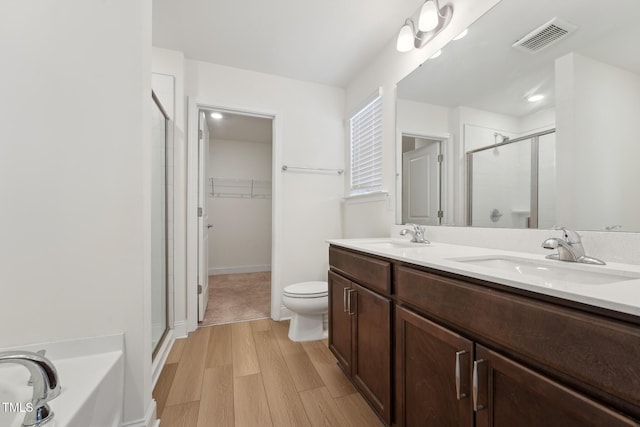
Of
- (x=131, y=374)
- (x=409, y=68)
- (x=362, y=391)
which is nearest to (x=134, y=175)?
(x=131, y=374)

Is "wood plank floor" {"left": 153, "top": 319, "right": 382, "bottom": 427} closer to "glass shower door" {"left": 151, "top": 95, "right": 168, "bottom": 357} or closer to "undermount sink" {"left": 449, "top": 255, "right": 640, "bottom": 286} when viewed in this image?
"glass shower door" {"left": 151, "top": 95, "right": 168, "bottom": 357}

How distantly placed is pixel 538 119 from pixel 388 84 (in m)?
1.16

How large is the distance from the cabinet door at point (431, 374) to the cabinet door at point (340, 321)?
42 cm

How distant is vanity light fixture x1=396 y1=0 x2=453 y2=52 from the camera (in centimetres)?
142

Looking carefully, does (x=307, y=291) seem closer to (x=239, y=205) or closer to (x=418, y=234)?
(x=418, y=234)

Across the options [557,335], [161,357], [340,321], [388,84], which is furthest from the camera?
[388,84]

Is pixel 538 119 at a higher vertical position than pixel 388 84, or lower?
lower

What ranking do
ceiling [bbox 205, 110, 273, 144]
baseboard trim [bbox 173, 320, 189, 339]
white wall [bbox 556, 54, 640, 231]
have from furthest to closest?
ceiling [bbox 205, 110, 273, 144], baseboard trim [bbox 173, 320, 189, 339], white wall [bbox 556, 54, 640, 231]

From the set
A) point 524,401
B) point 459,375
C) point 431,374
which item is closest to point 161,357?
point 431,374

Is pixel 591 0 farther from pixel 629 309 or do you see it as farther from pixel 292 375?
pixel 292 375

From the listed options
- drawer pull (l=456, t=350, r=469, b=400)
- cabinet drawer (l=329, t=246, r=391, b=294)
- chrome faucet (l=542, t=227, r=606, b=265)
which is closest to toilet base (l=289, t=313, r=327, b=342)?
cabinet drawer (l=329, t=246, r=391, b=294)

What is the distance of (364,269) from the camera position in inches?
49.7

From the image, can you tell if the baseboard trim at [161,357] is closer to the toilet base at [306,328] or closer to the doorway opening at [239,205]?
the toilet base at [306,328]

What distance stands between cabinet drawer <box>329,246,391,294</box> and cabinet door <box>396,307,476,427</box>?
14 centimetres
